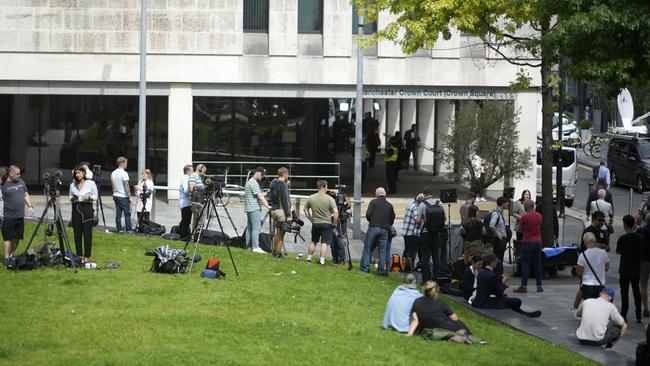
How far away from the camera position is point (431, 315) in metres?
15.7

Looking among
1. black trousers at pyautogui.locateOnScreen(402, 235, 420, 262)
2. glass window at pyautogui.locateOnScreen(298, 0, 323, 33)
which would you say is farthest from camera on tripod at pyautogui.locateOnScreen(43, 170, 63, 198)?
glass window at pyautogui.locateOnScreen(298, 0, 323, 33)

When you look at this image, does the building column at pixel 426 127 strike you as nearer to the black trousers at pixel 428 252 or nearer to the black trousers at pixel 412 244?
the black trousers at pixel 412 244

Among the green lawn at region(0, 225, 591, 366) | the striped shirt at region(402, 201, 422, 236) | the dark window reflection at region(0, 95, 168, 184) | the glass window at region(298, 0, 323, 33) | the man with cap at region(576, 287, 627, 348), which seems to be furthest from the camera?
the dark window reflection at region(0, 95, 168, 184)

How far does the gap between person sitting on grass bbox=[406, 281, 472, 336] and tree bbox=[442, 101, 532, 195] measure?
60.8 feet

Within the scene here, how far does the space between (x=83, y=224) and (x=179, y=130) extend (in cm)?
1663

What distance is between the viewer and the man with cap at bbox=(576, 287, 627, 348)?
1631 cm

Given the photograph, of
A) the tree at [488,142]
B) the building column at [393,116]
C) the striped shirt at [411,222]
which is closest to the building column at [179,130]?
the tree at [488,142]

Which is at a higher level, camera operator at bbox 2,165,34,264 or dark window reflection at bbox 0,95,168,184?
dark window reflection at bbox 0,95,168,184

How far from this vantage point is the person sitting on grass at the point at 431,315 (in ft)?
51.5

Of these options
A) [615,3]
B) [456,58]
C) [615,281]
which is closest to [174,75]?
[456,58]

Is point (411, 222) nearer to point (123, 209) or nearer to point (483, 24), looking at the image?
point (483, 24)

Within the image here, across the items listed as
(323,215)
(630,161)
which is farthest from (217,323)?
(630,161)

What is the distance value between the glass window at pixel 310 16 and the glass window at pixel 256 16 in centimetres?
99

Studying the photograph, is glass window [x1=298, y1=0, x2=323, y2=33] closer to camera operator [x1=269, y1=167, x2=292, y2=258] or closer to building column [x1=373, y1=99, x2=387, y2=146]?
camera operator [x1=269, y1=167, x2=292, y2=258]
